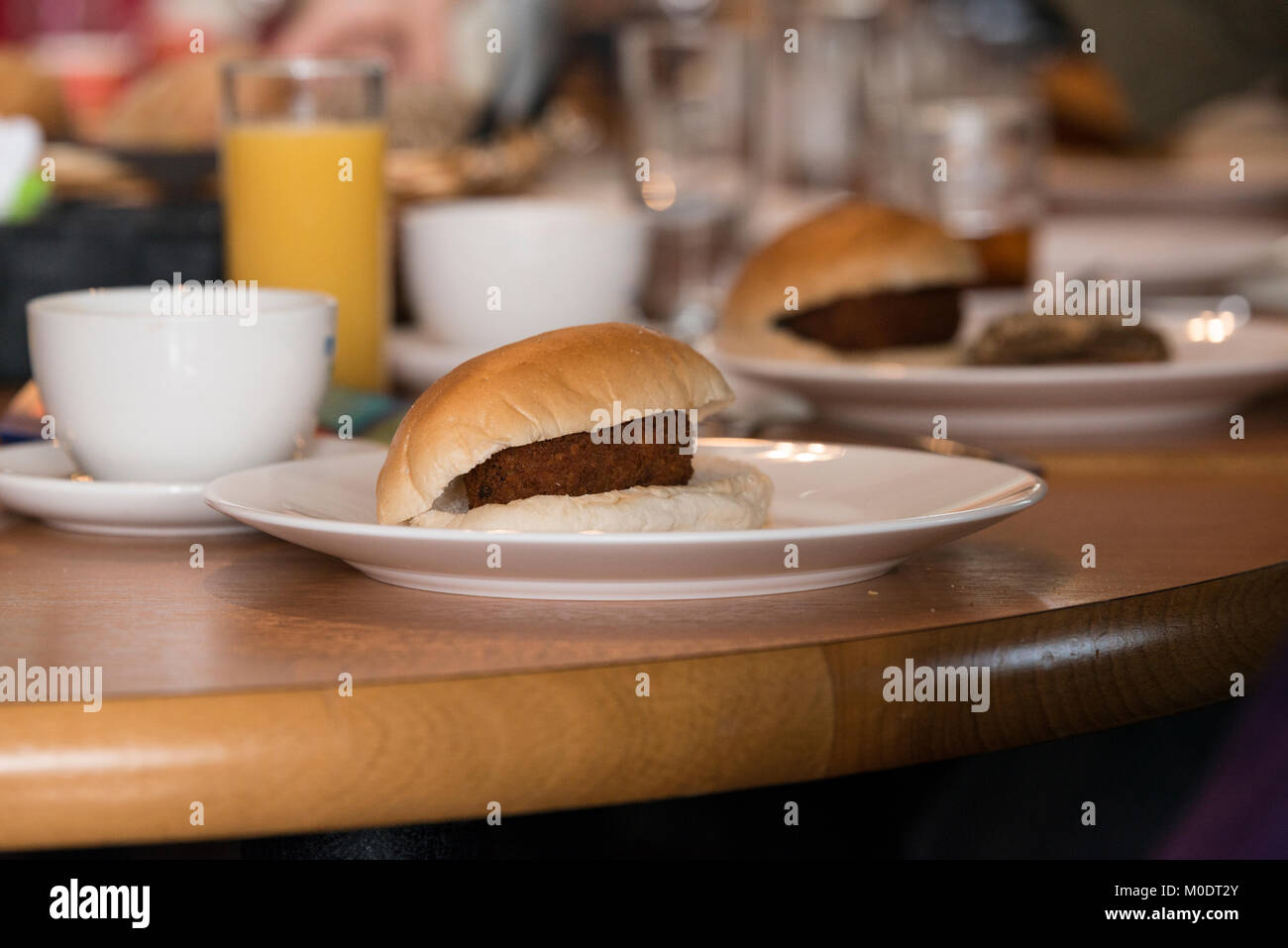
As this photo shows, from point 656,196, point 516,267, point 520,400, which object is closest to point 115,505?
point 520,400

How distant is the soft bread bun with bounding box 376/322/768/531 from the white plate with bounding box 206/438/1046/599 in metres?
0.04

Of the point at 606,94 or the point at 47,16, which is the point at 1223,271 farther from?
the point at 47,16

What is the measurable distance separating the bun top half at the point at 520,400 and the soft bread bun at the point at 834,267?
684 mm

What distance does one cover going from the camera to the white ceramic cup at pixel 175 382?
95 cm

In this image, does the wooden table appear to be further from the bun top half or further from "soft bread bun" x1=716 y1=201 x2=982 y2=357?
"soft bread bun" x1=716 y1=201 x2=982 y2=357

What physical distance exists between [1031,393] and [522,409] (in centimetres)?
61

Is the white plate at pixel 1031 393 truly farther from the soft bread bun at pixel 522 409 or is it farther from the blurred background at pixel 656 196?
the soft bread bun at pixel 522 409

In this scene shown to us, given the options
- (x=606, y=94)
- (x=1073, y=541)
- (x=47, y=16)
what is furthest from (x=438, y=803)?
(x=47, y=16)

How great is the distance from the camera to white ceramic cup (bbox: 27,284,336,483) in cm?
95

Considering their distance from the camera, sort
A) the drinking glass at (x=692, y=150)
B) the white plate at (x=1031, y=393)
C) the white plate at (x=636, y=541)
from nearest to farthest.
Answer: the white plate at (x=636, y=541) → the white plate at (x=1031, y=393) → the drinking glass at (x=692, y=150)

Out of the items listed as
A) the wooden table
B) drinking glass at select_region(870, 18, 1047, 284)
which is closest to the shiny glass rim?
the wooden table

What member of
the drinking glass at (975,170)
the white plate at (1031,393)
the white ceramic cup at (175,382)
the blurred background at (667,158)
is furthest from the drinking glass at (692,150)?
the white ceramic cup at (175,382)

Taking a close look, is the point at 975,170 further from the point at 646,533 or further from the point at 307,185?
the point at 646,533

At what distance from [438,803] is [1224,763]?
327 millimetres
